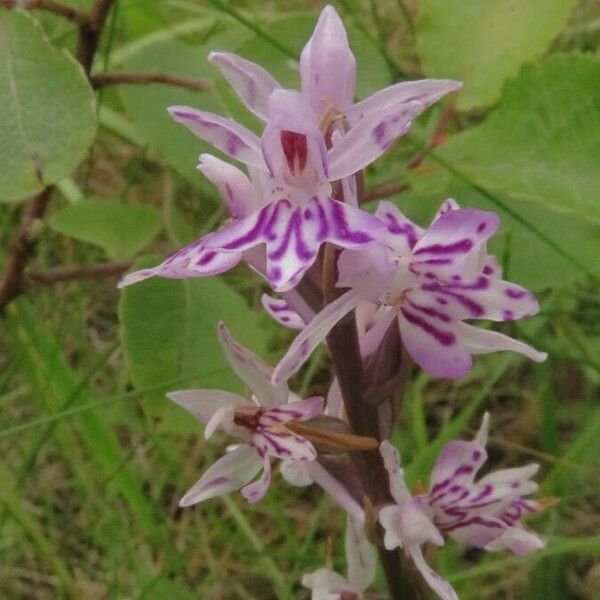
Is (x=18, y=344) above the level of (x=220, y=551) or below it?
above

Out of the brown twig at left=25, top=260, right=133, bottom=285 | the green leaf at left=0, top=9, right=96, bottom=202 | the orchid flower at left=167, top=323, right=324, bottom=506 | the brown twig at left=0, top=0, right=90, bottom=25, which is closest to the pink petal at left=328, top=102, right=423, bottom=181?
the orchid flower at left=167, top=323, right=324, bottom=506

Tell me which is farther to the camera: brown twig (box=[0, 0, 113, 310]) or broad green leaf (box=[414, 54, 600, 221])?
brown twig (box=[0, 0, 113, 310])

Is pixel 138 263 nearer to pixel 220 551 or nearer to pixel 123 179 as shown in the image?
pixel 220 551

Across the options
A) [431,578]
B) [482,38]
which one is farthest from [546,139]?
[431,578]

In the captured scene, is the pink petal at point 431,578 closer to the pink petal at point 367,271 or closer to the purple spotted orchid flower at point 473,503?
the purple spotted orchid flower at point 473,503

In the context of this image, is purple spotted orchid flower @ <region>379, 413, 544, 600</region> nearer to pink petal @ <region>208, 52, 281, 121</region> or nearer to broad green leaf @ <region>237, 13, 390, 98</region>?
pink petal @ <region>208, 52, 281, 121</region>

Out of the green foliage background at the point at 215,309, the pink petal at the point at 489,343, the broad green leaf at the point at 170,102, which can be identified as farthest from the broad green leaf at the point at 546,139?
the broad green leaf at the point at 170,102

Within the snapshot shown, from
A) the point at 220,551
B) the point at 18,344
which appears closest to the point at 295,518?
the point at 220,551
